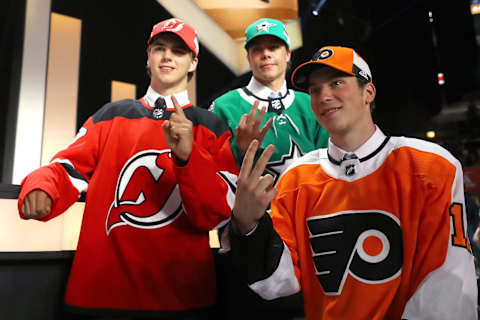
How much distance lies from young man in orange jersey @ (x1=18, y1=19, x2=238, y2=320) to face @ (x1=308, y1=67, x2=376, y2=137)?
1.36 feet

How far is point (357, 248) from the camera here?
128cm

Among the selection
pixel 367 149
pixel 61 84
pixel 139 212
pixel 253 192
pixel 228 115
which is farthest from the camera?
pixel 61 84

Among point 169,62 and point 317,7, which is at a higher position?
point 317,7

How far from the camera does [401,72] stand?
15.1 ft

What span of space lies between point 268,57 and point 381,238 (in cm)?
108

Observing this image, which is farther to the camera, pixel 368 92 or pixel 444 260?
pixel 368 92

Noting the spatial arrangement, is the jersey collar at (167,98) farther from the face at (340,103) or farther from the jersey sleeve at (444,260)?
the jersey sleeve at (444,260)

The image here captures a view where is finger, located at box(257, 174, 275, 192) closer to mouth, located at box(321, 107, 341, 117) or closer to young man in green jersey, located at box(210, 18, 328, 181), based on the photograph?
mouth, located at box(321, 107, 341, 117)

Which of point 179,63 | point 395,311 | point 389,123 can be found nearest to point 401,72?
point 389,123

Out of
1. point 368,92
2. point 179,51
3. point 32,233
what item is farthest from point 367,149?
point 32,233

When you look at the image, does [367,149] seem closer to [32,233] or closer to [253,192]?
[253,192]

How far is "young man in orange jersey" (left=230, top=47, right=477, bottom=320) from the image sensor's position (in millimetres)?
1132

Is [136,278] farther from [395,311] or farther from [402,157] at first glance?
[402,157]

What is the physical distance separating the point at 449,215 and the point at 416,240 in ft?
0.38
